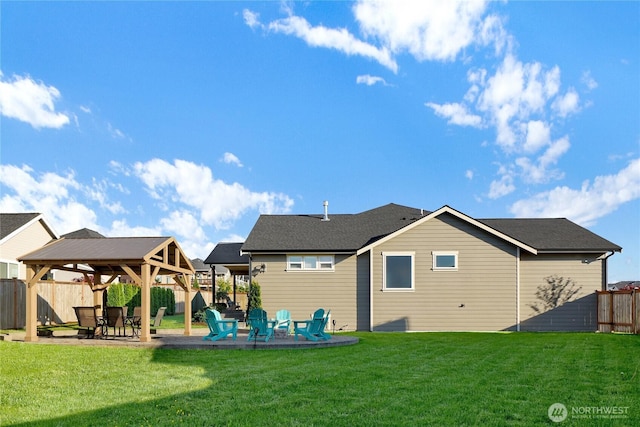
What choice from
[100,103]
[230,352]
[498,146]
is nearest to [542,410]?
[230,352]

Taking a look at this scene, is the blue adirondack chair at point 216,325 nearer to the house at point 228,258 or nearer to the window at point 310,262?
the window at point 310,262

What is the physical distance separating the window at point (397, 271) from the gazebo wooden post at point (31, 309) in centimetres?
1172

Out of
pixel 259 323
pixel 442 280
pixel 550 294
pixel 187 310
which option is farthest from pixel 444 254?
pixel 187 310

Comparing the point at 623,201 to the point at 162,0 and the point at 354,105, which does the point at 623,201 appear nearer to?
the point at 354,105

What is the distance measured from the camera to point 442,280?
2034 cm

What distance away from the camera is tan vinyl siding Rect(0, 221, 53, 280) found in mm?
22312

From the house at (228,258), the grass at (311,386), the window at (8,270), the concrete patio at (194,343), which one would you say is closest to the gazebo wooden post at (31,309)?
the concrete patio at (194,343)

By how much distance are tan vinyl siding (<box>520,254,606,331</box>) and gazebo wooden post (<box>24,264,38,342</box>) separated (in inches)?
643

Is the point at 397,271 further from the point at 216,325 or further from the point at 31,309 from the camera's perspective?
the point at 31,309

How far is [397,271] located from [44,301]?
1341 cm

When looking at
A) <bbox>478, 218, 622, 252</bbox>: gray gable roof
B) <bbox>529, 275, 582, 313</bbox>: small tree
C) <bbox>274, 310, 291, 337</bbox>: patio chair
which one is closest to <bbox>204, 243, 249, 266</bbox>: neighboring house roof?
<bbox>274, 310, 291, 337</bbox>: patio chair

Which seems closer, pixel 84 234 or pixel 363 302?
pixel 363 302

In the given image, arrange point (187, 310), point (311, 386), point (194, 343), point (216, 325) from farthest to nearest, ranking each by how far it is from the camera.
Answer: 1. point (187, 310)
2. point (216, 325)
3. point (194, 343)
4. point (311, 386)

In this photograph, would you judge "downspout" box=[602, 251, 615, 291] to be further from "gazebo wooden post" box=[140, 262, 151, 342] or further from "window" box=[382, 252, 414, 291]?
"gazebo wooden post" box=[140, 262, 151, 342]
